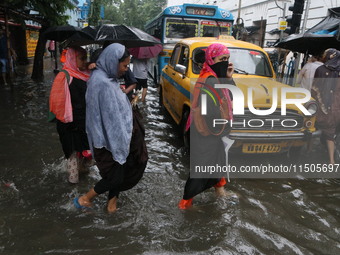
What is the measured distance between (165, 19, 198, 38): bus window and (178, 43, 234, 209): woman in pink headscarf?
25.9 ft

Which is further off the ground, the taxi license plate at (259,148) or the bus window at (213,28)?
the bus window at (213,28)

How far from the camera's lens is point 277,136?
14.2 ft

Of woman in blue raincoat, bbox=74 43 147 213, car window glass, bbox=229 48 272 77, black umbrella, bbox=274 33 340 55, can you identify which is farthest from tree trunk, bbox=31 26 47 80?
woman in blue raincoat, bbox=74 43 147 213

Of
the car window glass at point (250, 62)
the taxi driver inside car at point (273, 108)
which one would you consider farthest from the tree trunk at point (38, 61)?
the taxi driver inside car at point (273, 108)

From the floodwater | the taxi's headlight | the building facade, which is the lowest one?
the floodwater

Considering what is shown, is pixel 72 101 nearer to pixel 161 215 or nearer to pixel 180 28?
pixel 161 215

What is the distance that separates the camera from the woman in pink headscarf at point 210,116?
9.71ft

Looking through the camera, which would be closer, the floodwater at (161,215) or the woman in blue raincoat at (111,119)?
the woman in blue raincoat at (111,119)

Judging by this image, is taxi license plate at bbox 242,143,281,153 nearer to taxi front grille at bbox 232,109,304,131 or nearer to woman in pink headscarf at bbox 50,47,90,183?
taxi front grille at bbox 232,109,304,131

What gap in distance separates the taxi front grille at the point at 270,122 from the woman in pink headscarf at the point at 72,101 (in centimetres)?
212

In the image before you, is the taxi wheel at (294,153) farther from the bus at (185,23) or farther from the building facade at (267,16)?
the building facade at (267,16)

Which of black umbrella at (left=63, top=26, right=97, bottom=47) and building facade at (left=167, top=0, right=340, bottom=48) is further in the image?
building facade at (left=167, top=0, right=340, bottom=48)

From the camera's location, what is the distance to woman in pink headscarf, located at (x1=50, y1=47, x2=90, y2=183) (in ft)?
10.9

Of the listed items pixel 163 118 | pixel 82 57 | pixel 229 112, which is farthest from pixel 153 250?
pixel 163 118
